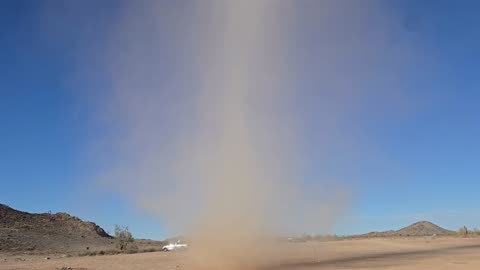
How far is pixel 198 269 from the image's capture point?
27.6 metres

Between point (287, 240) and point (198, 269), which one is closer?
point (198, 269)

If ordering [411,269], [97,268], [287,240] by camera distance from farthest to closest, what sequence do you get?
[287,240], [97,268], [411,269]

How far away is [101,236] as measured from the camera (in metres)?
98.5

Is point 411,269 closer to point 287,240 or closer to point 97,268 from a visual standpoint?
point 287,240

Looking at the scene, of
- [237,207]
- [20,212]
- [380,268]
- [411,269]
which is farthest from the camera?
[20,212]

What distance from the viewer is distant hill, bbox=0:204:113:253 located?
233 ft

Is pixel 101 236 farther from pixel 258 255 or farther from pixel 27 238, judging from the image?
pixel 258 255

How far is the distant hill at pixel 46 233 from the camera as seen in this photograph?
71.1 metres

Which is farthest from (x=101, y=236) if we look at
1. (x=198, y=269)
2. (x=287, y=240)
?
(x=198, y=269)

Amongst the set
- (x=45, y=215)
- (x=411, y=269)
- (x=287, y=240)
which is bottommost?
(x=411, y=269)

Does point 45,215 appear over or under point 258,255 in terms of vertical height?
over

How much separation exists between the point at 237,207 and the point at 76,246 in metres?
53.6

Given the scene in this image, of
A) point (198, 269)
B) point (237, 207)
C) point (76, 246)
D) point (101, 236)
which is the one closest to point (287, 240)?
point (237, 207)

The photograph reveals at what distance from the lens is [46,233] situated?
8481cm
